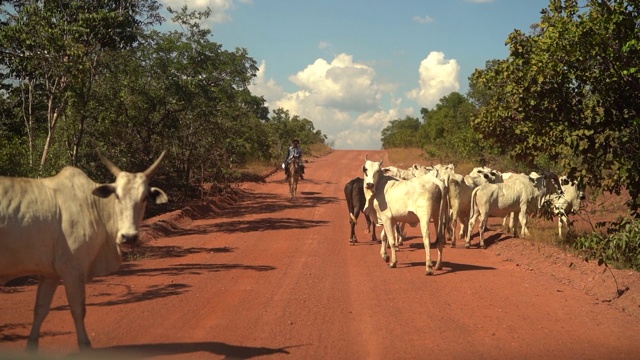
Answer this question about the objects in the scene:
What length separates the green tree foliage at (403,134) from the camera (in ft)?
189

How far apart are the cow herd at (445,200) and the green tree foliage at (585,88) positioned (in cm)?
70

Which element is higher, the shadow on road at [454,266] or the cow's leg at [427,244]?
the cow's leg at [427,244]

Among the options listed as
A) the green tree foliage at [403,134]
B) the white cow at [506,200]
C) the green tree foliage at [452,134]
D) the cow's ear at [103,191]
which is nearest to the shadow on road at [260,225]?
the white cow at [506,200]

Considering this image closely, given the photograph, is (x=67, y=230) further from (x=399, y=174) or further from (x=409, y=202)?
(x=399, y=174)

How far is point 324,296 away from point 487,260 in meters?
4.75

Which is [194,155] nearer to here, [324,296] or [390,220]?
[390,220]

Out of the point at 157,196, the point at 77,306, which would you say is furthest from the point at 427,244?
the point at 77,306

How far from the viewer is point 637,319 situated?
27.5 ft

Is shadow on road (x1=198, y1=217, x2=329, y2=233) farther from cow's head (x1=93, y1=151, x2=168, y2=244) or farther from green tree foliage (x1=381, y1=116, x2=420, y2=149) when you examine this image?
green tree foliage (x1=381, y1=116, x2=420, y2=149)

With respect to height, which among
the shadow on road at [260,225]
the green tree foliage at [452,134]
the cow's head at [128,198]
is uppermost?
the green tree foliage at [452,134]

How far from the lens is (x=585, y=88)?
1175 cm

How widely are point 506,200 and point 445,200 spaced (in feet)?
12.1

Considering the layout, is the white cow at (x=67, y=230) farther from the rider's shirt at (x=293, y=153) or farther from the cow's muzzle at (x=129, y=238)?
the rider's shirt at (x=293, y=153)

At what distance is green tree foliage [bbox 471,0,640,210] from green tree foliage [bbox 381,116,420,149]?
42.1 m
